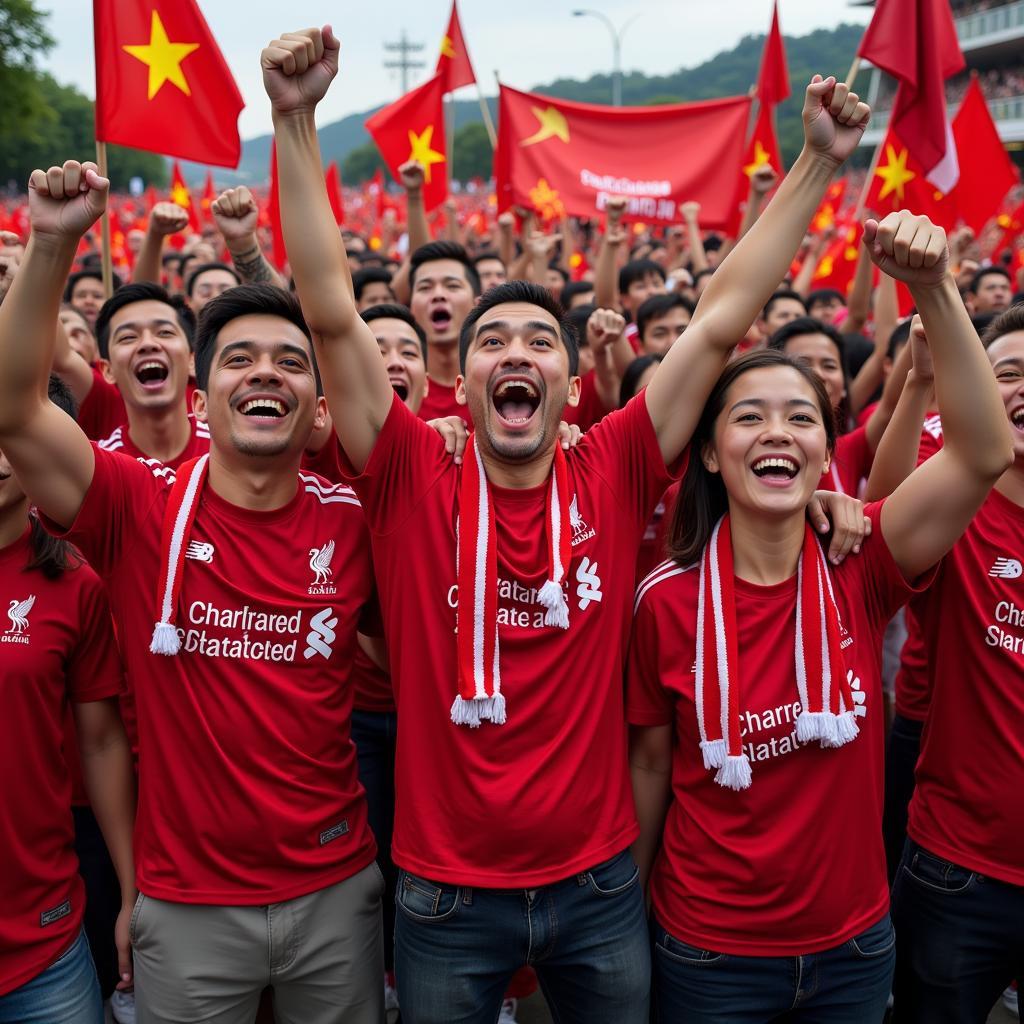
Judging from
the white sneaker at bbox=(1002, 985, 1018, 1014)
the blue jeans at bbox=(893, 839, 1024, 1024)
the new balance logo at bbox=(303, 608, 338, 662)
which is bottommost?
the white sneaker at bbox=(1002, 985, 1018, 1014)

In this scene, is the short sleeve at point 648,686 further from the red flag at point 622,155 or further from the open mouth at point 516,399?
the red flag at point 622,155

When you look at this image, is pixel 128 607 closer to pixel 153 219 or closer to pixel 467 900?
pixel 467 900

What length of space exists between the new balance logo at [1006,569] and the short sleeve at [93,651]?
2.26m

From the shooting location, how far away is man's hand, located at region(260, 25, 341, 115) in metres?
2.36

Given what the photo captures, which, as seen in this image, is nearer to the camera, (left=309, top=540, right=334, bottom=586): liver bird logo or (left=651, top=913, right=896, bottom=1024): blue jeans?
(left=651, top=913, right=896, bottom=1024): blue jeans

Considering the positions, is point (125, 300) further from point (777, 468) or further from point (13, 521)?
point (777, 468)

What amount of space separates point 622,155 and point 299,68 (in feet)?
21.0

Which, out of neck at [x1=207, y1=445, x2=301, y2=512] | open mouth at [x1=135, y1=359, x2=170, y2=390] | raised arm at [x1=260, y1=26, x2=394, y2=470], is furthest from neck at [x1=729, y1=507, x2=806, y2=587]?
open mouth at [x1=135, y1=359, x2=170, y2=390]

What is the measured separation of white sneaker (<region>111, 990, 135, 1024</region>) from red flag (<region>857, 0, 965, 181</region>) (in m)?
5.10

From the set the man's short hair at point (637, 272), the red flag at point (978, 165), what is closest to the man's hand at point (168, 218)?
the man's short hair at point (637, 272)

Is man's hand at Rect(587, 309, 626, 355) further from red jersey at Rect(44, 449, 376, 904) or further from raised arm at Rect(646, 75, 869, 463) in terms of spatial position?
red jersey at Rect(44, 449, 376, 904)

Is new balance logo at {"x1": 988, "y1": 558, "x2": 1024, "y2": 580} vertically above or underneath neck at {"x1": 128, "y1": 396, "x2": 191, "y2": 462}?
above

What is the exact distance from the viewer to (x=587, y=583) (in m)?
2.55

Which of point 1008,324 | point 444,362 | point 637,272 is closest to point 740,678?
point 1008,324
